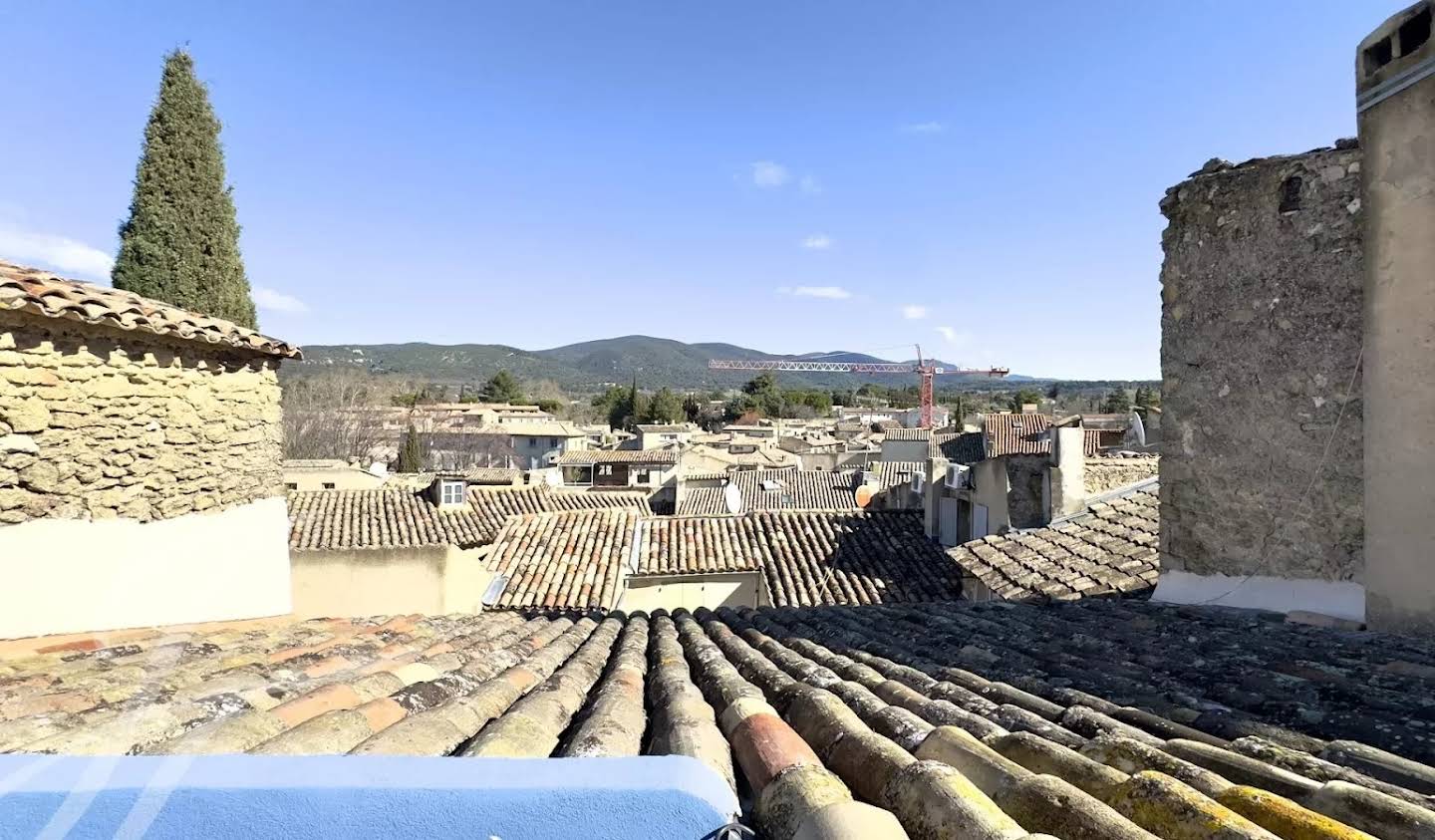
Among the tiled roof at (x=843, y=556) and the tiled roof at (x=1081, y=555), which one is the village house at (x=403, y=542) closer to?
the tiled roof at (x=843, y=556)

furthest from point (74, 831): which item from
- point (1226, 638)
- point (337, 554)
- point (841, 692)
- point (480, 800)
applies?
point (337, 554)

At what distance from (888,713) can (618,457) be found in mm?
42555

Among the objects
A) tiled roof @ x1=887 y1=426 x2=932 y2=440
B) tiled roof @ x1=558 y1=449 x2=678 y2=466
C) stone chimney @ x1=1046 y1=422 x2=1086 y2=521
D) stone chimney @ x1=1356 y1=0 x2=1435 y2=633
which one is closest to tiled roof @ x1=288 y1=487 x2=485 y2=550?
stone chimney @ x1=1046 y1=422 x2=1086 y2=521

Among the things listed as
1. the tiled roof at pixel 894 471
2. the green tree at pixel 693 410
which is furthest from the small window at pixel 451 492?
the green tree at pixel 693 410

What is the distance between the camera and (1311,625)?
17.2ft

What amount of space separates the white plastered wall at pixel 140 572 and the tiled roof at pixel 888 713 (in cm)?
56

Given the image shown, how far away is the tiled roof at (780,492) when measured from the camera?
92.9 ft

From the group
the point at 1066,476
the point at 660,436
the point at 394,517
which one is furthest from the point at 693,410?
the point at 1066,476

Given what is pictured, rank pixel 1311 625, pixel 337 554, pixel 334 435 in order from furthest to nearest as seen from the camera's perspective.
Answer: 1. pixel 334 435
2. pixel 337 554
3. pixel 1311 625

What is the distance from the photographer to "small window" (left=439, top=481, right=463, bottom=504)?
21.1 metres

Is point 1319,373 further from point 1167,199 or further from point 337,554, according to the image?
point 337,554

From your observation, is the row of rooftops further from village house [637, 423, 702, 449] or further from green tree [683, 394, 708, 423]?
green tree [683, 394, 708, 423]

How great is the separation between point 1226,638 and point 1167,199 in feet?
12.9

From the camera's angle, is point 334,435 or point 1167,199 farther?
point 334,435
